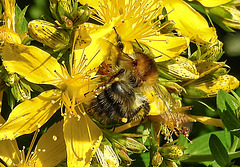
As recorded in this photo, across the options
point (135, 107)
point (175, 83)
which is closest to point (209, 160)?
point (175, 83)

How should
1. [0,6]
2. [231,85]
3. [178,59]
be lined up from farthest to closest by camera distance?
[231,85]
[178,59]
[0,6]

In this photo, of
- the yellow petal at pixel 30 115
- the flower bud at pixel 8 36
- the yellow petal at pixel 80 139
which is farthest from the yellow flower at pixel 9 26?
the yellow petal at pixel 80 139

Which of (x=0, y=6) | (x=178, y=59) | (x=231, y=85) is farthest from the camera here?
(x=231, y=85)

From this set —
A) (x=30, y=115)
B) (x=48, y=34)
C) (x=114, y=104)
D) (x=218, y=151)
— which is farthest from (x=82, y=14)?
(x=218, y=151)

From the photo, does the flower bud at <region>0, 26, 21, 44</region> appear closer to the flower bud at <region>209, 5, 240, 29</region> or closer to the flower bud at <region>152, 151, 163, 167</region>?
the flower bud at <region>152, 151, 163, 167</region>

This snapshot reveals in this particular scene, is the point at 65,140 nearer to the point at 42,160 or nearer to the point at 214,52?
the point at 42,160

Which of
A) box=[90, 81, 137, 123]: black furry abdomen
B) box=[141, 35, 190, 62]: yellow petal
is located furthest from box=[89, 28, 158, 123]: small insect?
box=[141, 35, 190, 62]: yellow petal

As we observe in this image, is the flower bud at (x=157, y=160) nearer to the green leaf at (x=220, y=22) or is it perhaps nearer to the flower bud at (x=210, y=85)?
the flower bud at (x=210, y=85)
